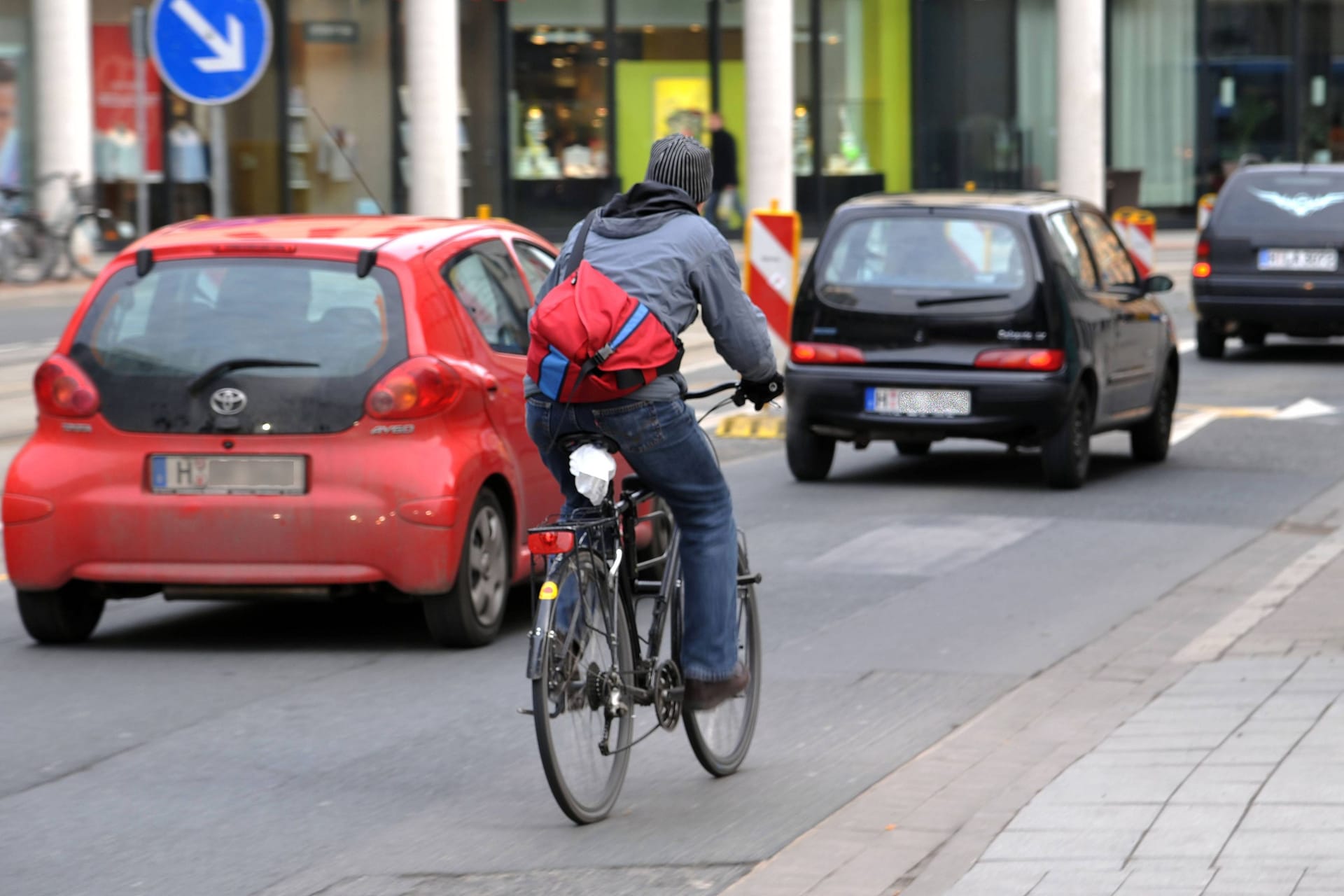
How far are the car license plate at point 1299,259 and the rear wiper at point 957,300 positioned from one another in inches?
368

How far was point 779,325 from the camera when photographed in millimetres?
15227

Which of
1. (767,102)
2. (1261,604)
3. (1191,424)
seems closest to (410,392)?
(1261,604)

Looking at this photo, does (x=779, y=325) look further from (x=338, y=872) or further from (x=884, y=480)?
(x=338, y=872)

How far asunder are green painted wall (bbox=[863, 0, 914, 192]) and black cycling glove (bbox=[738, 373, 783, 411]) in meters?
34.0

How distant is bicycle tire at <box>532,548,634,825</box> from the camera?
5461 mm

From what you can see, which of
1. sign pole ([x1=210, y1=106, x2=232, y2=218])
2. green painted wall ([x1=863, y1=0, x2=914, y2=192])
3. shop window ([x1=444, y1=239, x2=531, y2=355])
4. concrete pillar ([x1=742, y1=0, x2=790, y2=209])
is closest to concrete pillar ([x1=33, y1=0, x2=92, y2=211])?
concrete pillar ([x1=742, y1=0, x2=790, y2=209])

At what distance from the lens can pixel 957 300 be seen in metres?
12.4

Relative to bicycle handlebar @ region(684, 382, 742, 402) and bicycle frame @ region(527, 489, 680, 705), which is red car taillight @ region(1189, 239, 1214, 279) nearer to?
bicycle handlebar @ region(684, 382, 742, 402)

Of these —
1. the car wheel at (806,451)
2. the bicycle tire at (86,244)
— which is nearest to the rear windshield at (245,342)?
the car wheel at (806,451)

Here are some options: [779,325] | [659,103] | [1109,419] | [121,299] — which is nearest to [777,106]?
[659,103]

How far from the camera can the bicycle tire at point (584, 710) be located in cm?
546

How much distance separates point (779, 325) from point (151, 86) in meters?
21.1

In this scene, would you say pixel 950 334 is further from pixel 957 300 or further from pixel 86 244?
pixel 86 244

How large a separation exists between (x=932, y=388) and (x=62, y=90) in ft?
66.5
